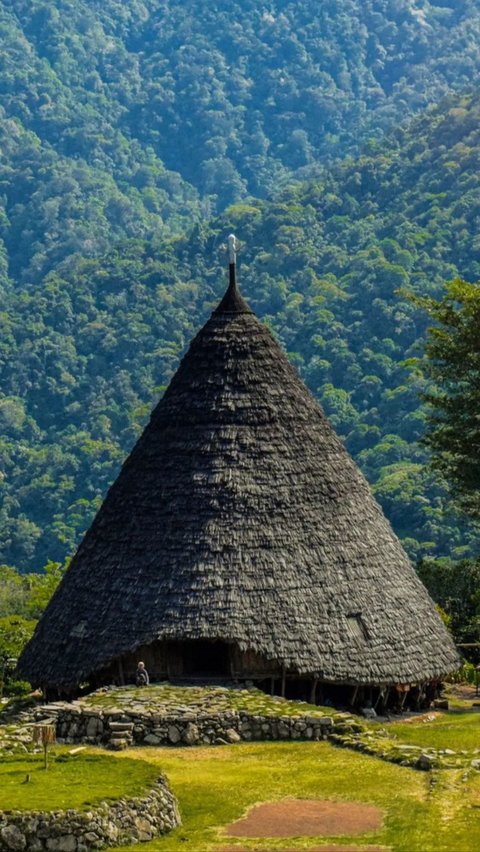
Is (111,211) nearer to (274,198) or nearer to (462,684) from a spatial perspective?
(274,198)

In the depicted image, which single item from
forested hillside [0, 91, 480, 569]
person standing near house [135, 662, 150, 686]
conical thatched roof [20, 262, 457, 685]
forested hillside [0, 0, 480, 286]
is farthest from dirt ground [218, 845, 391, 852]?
forested hillside [0, 0, 480, 286]

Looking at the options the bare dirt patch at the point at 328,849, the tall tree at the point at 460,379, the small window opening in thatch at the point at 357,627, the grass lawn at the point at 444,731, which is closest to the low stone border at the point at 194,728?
the grass lawn at the point at 444,731

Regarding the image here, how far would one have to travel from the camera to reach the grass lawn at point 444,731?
24.8 m

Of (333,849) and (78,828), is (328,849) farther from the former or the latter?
(78,828)

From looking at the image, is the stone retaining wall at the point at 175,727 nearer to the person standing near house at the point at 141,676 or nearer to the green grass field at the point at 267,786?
the green grass field at the point at 267,786

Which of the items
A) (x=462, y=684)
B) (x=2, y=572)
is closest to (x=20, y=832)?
(x=462, y=684)

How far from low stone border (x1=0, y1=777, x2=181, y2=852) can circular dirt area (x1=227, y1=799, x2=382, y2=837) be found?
3.48 feet

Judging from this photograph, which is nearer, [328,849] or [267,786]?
[328,849]

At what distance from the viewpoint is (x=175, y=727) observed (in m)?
24.4

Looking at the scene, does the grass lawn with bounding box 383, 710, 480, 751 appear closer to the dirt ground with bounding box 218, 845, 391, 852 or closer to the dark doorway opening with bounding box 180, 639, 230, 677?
the dark doorway opening with bounding box 180, 639, 230, 677

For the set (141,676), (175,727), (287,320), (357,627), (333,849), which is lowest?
(333,849)

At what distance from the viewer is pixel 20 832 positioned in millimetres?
17844

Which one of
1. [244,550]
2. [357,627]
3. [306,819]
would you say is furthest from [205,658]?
[306,819]

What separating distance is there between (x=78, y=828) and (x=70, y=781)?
1.42 m
